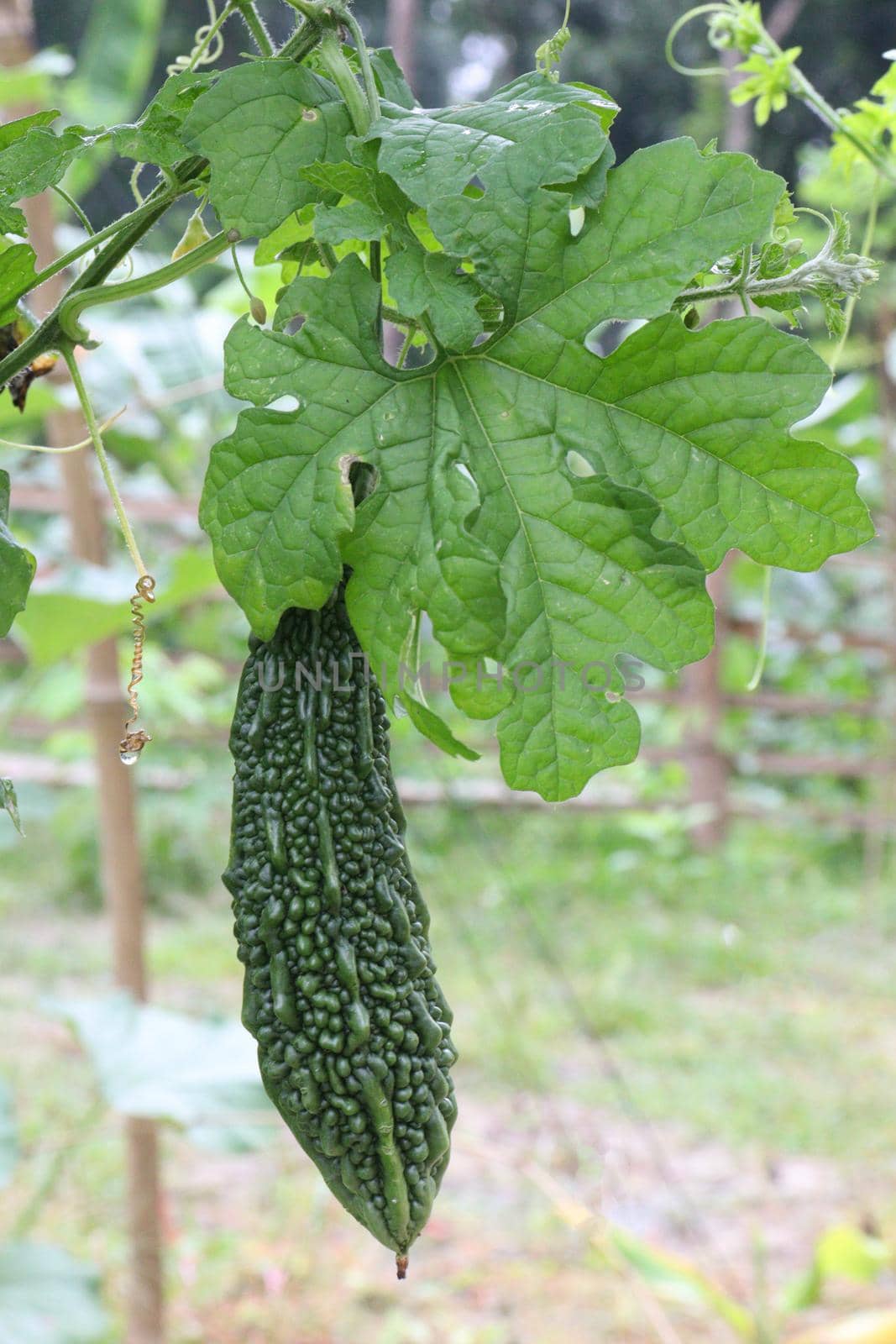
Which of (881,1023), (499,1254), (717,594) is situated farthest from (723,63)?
(499,1254)

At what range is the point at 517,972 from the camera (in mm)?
3740

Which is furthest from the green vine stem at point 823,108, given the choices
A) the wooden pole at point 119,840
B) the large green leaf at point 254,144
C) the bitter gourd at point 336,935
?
the wooden pole at point 119,840

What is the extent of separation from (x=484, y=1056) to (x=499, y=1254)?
29.8 inches

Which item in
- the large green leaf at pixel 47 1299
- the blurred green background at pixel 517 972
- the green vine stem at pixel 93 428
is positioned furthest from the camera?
the blurred green background at pixel 517 972

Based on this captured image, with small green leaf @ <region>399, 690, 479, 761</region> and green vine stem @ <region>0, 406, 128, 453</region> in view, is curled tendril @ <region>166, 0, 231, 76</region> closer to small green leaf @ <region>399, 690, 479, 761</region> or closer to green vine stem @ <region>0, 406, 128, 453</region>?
green vine stem @ <region>0, 406, 128, 453</region>

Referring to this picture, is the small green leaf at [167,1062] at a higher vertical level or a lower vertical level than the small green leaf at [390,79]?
lower

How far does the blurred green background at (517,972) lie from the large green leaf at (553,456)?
3.26 ft

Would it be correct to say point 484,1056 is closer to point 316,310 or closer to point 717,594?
point 717,594

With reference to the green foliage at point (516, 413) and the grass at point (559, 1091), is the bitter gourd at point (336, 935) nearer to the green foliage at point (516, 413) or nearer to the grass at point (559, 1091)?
the green foliage at point (516, 413)

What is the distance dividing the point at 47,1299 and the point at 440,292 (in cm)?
162

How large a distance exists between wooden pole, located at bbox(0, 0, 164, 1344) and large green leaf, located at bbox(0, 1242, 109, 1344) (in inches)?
8.1

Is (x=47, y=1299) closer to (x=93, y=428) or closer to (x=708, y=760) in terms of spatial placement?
(x=93, y=428)

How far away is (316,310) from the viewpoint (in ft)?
1.54

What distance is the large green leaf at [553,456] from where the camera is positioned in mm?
466
